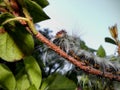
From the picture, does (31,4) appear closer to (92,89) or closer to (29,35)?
(29,35)

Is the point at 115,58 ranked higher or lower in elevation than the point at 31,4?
lower

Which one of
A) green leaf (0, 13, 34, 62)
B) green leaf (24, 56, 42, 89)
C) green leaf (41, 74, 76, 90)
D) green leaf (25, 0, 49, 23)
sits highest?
green leaf (25, 0, 49, 23)

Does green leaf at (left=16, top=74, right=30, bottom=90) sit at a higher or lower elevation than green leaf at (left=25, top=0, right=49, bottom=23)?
lower

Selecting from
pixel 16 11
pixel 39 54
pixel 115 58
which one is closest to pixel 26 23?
pixel 16 11
